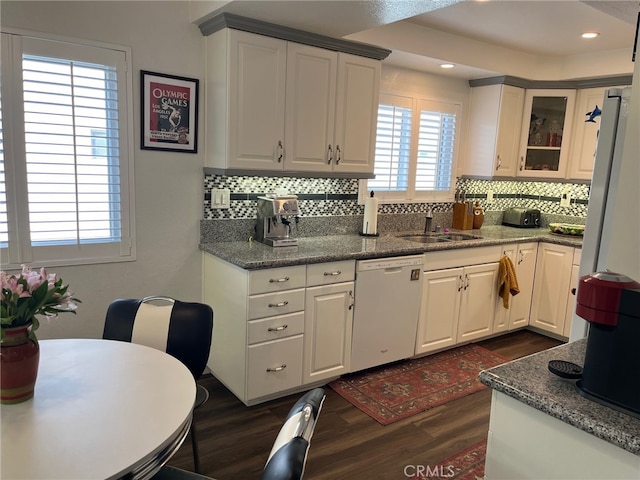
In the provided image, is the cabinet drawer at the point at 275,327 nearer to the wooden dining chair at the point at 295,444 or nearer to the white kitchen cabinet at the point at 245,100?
the white kitchen cabinet at the point at 245,100

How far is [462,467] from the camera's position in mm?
2396

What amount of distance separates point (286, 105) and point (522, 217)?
2.97 meters

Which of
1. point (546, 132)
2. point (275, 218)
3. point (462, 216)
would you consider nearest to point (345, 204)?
point (275, 218)

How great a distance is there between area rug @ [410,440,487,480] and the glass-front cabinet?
2.96 metres

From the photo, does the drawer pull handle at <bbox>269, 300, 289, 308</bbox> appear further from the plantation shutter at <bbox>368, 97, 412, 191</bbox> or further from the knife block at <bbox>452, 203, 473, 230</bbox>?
the knife block at <bbox>452, 203, 473, 230</bbox>

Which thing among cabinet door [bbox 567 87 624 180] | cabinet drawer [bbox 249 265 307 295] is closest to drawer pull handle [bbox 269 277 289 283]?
cabinet drawer [bbox 249 265 307 295]

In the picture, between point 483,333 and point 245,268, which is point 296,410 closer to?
point 245,268

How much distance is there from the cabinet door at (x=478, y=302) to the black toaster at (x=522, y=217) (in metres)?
1.06

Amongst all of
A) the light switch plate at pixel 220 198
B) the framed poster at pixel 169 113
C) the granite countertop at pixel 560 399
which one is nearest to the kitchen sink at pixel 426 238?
the light switch plate at pixel 220 198

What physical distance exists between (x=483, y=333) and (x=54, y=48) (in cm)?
373

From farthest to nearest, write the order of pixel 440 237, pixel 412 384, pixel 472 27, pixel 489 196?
1. pixel 489 196
2. pixel 440 237
3. pixel 472 27
4. pixel 412 384

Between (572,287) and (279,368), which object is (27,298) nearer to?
(279,368)

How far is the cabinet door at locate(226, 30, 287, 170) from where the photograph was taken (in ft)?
9.14

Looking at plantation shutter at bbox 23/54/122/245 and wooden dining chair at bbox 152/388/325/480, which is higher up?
plantation shutter at bbox 23/54/122/245
